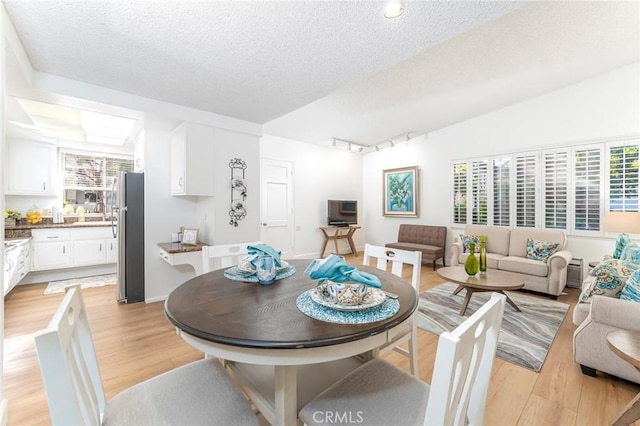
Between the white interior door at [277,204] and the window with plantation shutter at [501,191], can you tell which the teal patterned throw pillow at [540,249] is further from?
the white interior door at [277,204]

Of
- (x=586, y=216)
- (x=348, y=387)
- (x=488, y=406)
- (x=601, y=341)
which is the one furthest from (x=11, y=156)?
(x=586, y=216)

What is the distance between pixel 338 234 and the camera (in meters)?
6.35

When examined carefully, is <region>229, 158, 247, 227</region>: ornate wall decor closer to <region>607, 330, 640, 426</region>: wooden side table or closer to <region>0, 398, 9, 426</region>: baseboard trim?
<region>0, 398, 9, 426</region>: baseboard trim

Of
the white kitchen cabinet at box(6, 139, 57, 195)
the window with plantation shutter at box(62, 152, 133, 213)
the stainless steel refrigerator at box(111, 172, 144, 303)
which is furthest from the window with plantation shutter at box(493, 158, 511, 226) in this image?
the white kitchen cabinet at box(6, 139, 57, 195)

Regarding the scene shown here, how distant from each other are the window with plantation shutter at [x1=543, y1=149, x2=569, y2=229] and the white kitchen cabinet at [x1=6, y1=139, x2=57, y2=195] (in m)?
8.07

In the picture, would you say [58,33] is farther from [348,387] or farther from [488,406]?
[488,406]

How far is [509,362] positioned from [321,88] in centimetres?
286

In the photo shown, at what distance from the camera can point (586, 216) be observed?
4094mm

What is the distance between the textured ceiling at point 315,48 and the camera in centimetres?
166

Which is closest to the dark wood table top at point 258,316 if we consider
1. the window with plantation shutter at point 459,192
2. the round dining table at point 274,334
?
the round dining table at point 274,334

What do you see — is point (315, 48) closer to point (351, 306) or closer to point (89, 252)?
point (351, 306)

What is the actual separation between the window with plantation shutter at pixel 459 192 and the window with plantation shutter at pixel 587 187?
62.3 inches

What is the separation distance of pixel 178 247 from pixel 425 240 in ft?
14.9

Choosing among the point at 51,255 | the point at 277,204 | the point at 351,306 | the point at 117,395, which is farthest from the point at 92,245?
the point at 351,306
